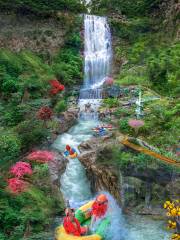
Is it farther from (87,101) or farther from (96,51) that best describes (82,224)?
(96,51)

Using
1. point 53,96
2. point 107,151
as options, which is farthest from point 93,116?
point 107,151

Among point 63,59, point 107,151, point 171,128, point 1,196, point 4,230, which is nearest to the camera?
point 4,230

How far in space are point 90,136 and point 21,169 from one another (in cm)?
454

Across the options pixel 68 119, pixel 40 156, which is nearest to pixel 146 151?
pixel 40 156

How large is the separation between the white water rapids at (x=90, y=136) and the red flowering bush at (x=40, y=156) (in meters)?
0.82

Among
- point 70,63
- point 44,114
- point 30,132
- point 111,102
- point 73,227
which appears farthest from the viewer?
point 70,63

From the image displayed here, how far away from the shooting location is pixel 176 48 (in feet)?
68.9

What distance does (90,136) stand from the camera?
14977mm

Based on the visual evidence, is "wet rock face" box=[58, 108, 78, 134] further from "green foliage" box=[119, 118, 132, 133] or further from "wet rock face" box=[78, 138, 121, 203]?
"wet rock face" box=[78, 138, 121, 203]

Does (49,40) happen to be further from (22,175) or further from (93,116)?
(22,175)

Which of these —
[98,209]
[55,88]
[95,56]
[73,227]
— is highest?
[95,56]

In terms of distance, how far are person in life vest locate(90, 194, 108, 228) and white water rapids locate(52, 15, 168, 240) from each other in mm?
414

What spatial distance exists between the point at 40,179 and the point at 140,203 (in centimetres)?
308

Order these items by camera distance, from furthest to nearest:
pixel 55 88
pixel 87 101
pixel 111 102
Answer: pixel 87 101 < pixel 55 88 < pixel 111 102
